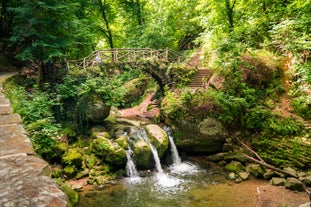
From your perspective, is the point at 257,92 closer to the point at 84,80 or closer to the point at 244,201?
the point at 244,201

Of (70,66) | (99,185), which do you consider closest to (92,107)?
(70,66)

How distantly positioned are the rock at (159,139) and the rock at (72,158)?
11.5ft

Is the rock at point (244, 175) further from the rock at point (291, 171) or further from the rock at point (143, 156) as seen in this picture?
the rock at point (143, 156)

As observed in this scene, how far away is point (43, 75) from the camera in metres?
12.7

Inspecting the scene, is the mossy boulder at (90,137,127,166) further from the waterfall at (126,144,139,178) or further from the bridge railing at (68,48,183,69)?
the bridge railing at (68,48,183,69)

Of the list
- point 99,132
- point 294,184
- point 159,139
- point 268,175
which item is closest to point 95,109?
point 99,132

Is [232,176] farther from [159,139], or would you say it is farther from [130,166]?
[130,166]

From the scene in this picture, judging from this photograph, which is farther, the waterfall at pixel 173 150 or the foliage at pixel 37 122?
the waterfall at pixel 173 150

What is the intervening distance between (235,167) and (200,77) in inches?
300

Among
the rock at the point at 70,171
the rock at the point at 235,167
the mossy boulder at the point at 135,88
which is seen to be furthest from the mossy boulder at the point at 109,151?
the mossy boulder at the point at 135,88

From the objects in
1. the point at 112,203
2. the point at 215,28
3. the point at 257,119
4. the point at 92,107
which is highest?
the point at 215,28

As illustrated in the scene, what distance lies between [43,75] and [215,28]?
10.6 meters

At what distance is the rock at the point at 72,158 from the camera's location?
373 inches

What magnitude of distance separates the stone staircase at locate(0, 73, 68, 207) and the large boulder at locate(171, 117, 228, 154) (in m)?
9.41
